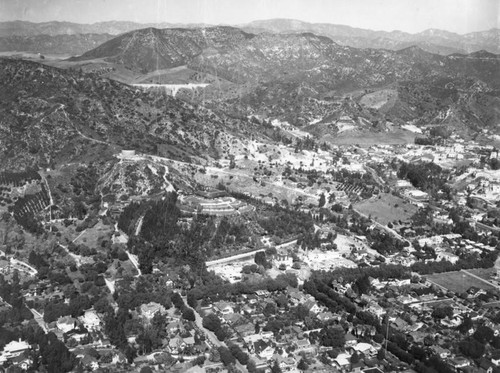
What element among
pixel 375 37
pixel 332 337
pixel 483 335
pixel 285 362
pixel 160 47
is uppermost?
pixel 375 37

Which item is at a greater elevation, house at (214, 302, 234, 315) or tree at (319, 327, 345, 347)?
tree at (319, 327, 345, 347)

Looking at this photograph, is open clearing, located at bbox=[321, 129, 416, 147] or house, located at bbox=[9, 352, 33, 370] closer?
house, located at bbox=[9, 352, 33, 370]

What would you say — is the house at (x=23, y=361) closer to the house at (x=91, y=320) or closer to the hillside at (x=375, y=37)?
the house at (x=91, y=320)

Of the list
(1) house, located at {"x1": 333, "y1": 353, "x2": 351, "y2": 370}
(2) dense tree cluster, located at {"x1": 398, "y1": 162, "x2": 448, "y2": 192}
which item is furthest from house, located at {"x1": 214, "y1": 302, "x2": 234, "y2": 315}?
Answer: (2) dense tree cluster, located at {"x1": 398, "y1": 162, "x2": 448, "y2": 192}

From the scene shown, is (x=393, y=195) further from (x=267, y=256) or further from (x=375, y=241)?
(x=267, y=256)

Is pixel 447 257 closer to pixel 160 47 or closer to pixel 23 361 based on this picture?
pixel 23 361

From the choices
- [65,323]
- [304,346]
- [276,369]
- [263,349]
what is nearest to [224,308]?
[263,349]

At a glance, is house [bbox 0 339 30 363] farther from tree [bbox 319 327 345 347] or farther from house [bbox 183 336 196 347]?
tree [bbox 319 327 345 347]
